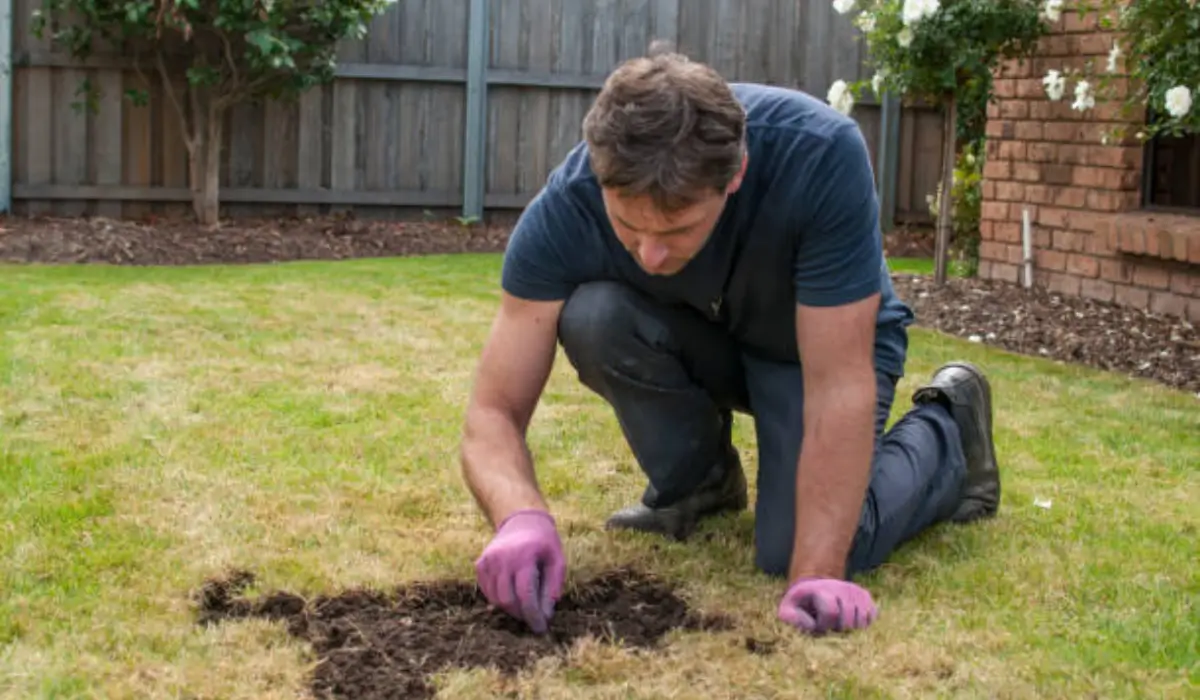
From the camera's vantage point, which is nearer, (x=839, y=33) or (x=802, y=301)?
(x=802, y=301)

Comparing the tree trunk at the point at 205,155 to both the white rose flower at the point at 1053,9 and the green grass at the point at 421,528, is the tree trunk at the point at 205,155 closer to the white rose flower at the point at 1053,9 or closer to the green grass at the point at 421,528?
the green grass at the point at 421,528

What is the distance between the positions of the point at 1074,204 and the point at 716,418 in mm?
4358

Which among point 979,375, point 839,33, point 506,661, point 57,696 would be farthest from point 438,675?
point 839,33

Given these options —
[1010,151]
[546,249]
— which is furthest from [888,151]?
[546,249]

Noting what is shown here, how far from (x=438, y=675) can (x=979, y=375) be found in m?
1.72

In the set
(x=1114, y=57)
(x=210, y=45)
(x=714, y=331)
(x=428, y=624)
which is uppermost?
(x=210, y=45)

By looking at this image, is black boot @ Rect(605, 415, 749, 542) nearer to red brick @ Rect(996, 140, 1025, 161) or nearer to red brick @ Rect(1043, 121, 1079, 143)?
red brick @ Rect(1043, 121, 1079, 143)

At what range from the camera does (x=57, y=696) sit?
2.42 meters

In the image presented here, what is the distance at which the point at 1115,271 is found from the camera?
22.9 feet

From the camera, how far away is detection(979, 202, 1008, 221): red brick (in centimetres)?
775

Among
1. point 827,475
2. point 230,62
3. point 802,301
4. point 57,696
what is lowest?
point 57,696

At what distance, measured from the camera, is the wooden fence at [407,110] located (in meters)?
9.28

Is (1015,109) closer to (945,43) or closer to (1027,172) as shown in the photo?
(1027,172)

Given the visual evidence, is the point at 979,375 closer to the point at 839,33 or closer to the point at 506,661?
the point at 506,661
